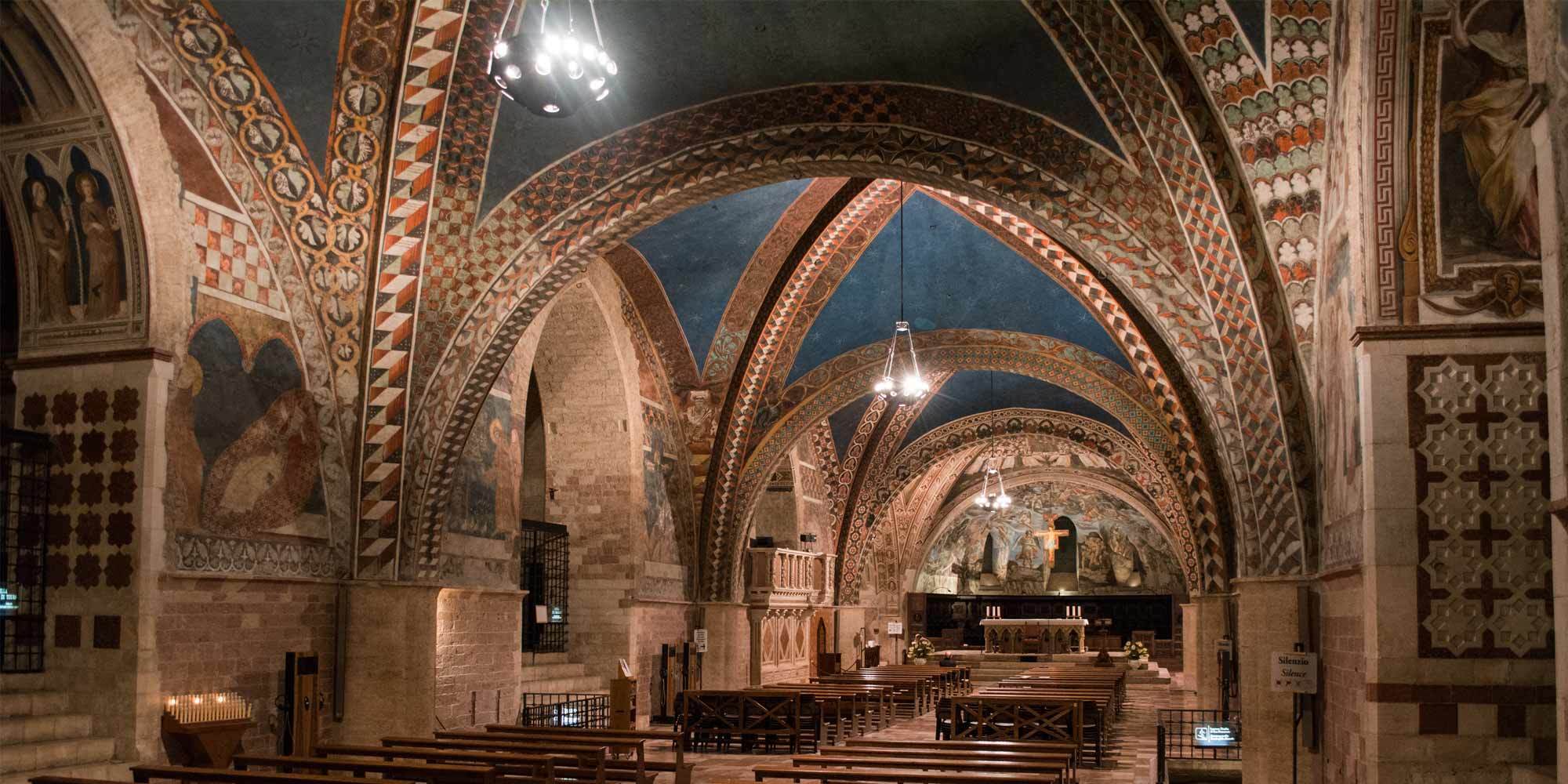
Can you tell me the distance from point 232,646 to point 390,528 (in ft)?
6.13

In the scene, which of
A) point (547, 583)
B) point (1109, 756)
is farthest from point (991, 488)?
point (1109, 756)

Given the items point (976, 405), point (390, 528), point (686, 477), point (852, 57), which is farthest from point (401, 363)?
point (976, 405)

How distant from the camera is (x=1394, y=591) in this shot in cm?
707

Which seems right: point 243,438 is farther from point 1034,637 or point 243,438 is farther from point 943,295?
point 1034,637

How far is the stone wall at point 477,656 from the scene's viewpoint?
13.6 m

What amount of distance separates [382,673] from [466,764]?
3.64 m

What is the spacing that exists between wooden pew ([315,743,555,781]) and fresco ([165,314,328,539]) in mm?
2371

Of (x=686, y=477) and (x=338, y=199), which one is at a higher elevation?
Answer: (x=338, y=199)

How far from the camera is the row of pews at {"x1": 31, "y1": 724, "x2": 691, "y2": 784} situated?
7.69 meters

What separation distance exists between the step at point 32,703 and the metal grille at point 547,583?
8.74 metres

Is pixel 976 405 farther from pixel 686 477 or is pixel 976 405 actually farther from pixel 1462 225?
pixel 1462 225

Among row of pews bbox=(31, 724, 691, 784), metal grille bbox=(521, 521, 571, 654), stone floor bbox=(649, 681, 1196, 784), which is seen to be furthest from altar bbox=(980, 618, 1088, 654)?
row of pews bbox=(31, 724, 691, 784)

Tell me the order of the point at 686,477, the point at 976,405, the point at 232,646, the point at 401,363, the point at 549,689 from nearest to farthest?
the point at 232,646, the point at 401,363, the point at 549,689, the point at 686,477, the point at 976,405

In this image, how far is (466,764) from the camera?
8820mm
